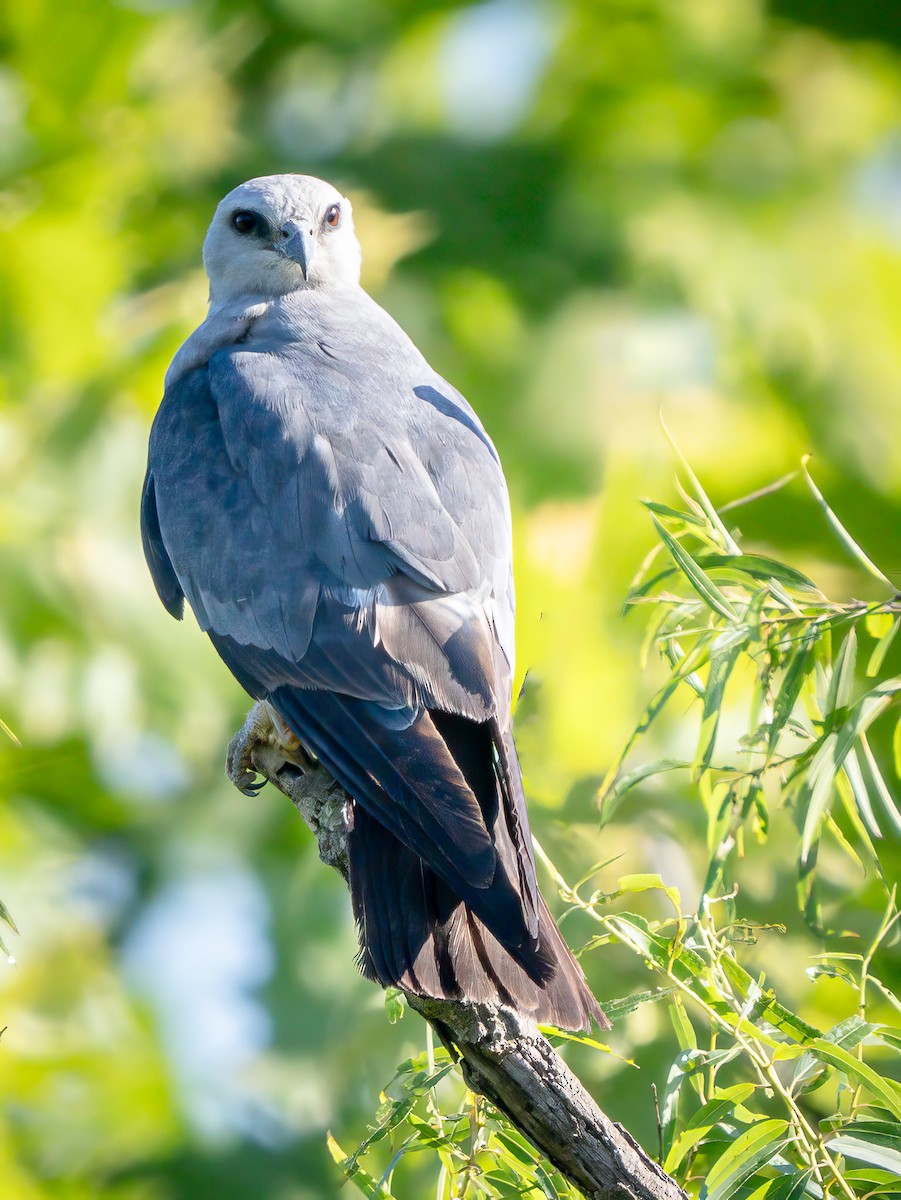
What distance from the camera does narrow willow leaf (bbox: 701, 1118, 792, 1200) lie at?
1367mm

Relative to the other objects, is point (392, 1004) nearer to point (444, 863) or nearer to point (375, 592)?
point (444, 863)

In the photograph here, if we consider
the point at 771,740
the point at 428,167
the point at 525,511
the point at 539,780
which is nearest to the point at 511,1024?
the point at 771,740

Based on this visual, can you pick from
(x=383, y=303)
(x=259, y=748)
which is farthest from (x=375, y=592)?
(x=383, y=303)

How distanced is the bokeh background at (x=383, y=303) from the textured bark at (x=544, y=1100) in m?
3.38

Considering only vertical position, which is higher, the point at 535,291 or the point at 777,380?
the point at 535,291

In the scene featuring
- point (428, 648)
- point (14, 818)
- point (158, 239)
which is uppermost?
point (158, 239)

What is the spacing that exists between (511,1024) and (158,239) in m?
6.56

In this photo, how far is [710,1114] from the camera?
1427mm

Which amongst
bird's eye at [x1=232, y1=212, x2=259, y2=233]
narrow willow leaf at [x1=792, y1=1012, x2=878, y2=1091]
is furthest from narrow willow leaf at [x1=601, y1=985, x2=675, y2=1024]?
bird's eye at [x1=232, y1=212, x2=259, y2=233]

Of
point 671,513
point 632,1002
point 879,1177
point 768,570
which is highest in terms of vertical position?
point 671,513

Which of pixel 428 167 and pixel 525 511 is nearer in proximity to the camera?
pixel 525 511

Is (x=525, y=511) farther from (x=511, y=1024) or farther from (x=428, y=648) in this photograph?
(x=511, y=1024)

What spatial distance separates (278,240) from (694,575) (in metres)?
1.49

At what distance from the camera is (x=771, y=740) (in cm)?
152
